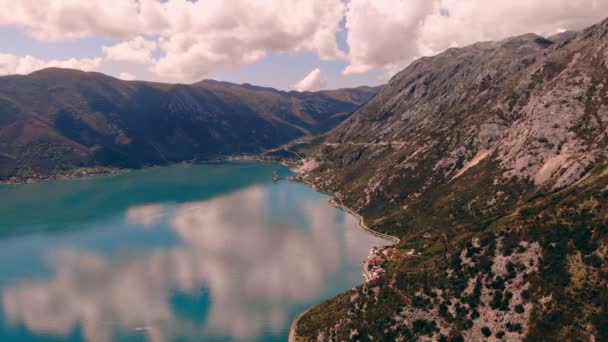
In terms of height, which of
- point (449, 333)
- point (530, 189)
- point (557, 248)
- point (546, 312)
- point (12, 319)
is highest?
point (530, 189)

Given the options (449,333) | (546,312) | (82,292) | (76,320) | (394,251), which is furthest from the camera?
(394,251)

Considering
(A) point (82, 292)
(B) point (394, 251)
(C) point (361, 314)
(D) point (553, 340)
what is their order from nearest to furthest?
(D) point (553, 340), (C) point (361, 314), (A) point (82, 292), (B) point (394, 251)

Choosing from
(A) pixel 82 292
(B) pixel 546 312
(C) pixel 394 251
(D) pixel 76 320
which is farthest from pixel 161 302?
(B) pixel 546 312

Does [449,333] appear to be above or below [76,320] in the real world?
above

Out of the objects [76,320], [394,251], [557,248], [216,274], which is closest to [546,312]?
[557,248]

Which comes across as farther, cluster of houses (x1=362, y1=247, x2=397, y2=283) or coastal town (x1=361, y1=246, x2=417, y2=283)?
coastal town (x1=361, y1=246, x2=417, y2=283)

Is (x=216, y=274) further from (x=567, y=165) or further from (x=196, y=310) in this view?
(x=567, y=165)

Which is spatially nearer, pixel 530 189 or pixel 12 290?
pixel 12 290

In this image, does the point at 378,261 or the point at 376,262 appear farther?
the point at 378,261

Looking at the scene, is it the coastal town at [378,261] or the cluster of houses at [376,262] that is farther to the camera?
the coastal town at [378,261]

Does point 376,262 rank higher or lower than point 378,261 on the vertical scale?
lower
